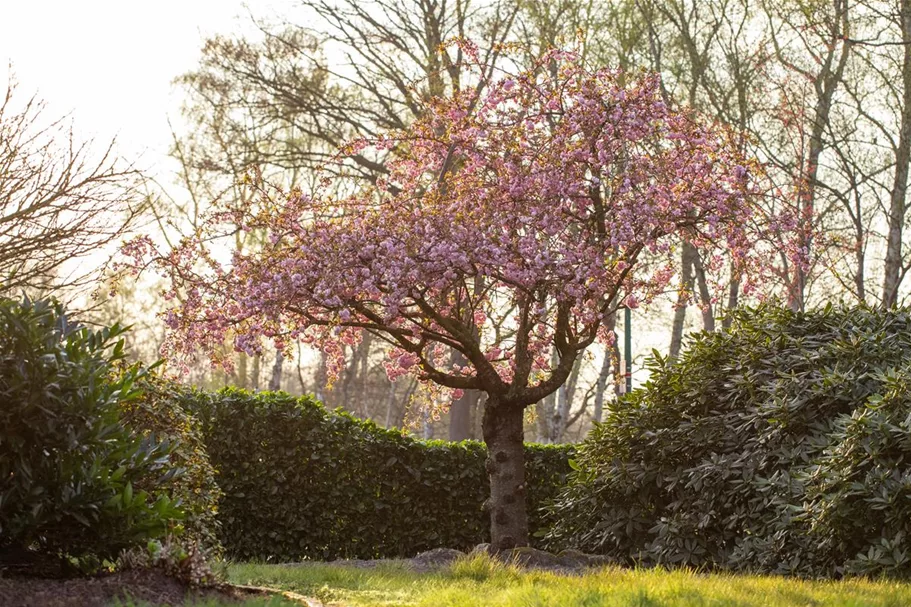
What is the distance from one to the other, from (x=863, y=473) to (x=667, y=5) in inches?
651

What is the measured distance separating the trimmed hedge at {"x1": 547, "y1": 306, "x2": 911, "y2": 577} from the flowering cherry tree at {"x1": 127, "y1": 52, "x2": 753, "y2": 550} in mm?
1062

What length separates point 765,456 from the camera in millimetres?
8828

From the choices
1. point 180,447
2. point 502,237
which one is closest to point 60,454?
point 180,447

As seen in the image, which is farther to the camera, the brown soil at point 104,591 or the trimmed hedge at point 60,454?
the trimmed hedge at point 60,454

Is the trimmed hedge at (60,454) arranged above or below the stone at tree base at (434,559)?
above

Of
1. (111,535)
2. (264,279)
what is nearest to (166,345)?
(264,279)

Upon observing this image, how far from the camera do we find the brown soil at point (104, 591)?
16.1 ft

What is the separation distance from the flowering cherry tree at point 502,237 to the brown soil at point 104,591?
430 cm

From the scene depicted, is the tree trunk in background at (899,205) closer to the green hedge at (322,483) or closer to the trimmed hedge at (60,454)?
the green hedge at (322,483)

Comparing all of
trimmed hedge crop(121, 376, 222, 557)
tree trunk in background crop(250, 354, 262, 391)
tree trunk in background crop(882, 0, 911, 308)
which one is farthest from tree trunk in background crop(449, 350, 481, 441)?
tree trunk in background crop(250, 354, 262, 391)

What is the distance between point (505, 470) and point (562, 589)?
15.0 feet

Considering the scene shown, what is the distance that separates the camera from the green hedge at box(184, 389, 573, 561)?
11617 mm

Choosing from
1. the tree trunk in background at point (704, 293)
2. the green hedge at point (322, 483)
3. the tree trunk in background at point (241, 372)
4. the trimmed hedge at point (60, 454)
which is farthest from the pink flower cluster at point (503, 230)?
the tree trunk in background at point (241, 372)

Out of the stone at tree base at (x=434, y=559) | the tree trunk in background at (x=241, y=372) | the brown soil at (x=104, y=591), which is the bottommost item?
the stone at tree base at (x=434, y=559)
